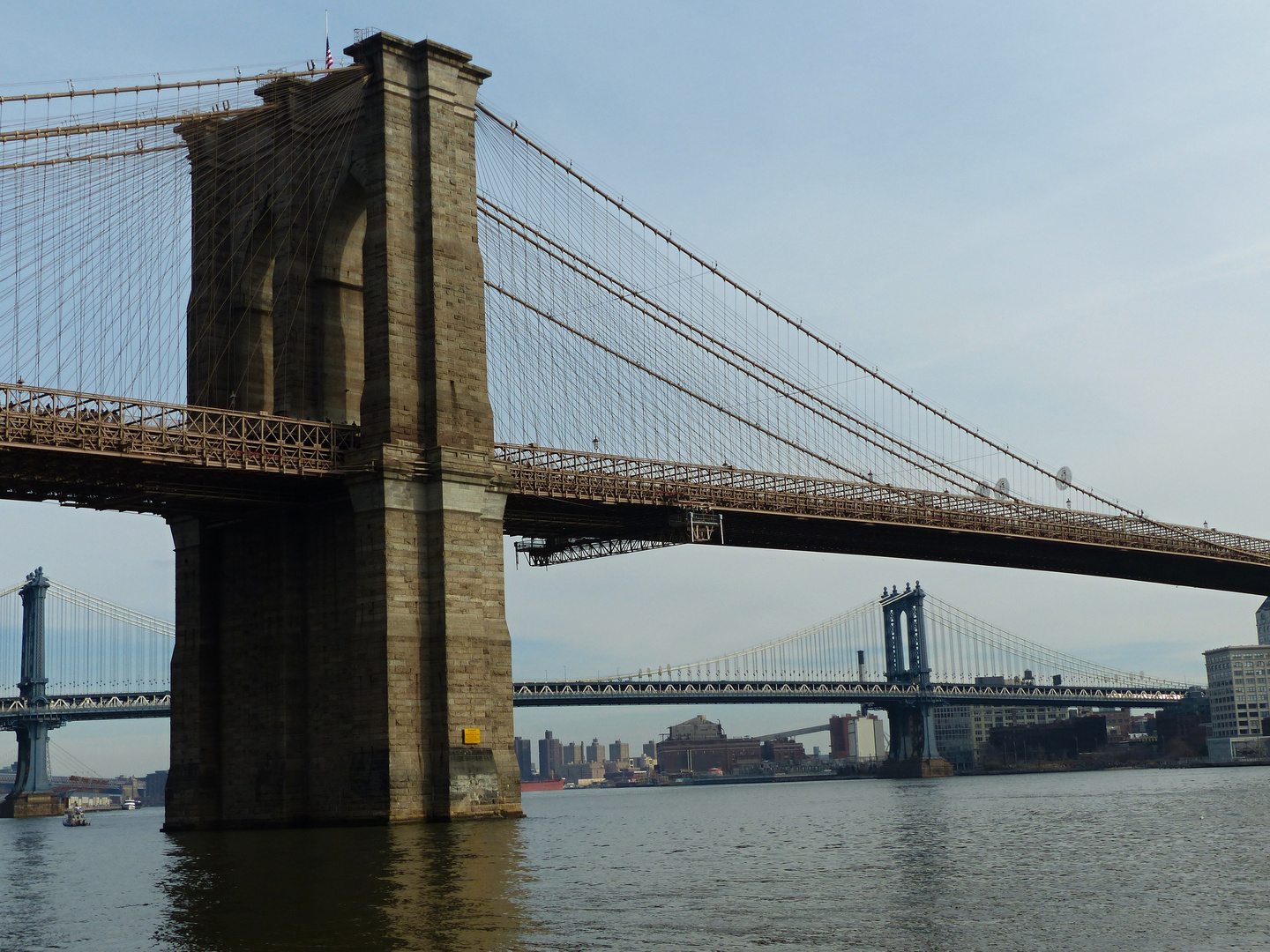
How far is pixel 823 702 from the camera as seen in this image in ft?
490

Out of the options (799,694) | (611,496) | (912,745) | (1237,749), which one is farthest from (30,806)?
(1237,749)

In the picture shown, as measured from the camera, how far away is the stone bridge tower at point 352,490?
49.3 meters

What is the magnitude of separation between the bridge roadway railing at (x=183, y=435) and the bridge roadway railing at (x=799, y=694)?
7867 cm

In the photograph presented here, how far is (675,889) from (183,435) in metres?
24.0

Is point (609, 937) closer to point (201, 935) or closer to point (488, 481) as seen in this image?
point (201, 935)

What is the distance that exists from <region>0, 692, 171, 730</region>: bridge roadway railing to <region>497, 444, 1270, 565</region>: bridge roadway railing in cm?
6941

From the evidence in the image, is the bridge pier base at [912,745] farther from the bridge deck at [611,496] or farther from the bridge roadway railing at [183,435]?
the bridge roadway railing at [183,435]

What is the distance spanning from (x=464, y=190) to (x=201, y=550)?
16.5 metres

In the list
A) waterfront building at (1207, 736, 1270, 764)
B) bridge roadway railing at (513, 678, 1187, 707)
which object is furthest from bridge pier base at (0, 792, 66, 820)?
waterfront building at (1207, 736, 1270, 764)

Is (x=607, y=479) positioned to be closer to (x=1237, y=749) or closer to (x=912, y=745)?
(x=912, y=745)

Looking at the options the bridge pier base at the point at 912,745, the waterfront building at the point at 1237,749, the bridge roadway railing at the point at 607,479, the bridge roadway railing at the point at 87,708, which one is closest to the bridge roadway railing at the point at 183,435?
the bridge roadway railing at the point at 607,479

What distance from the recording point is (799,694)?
475 ft

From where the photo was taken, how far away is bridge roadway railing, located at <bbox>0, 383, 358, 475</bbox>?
1724 inches

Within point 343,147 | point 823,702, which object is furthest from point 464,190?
point 823,702
